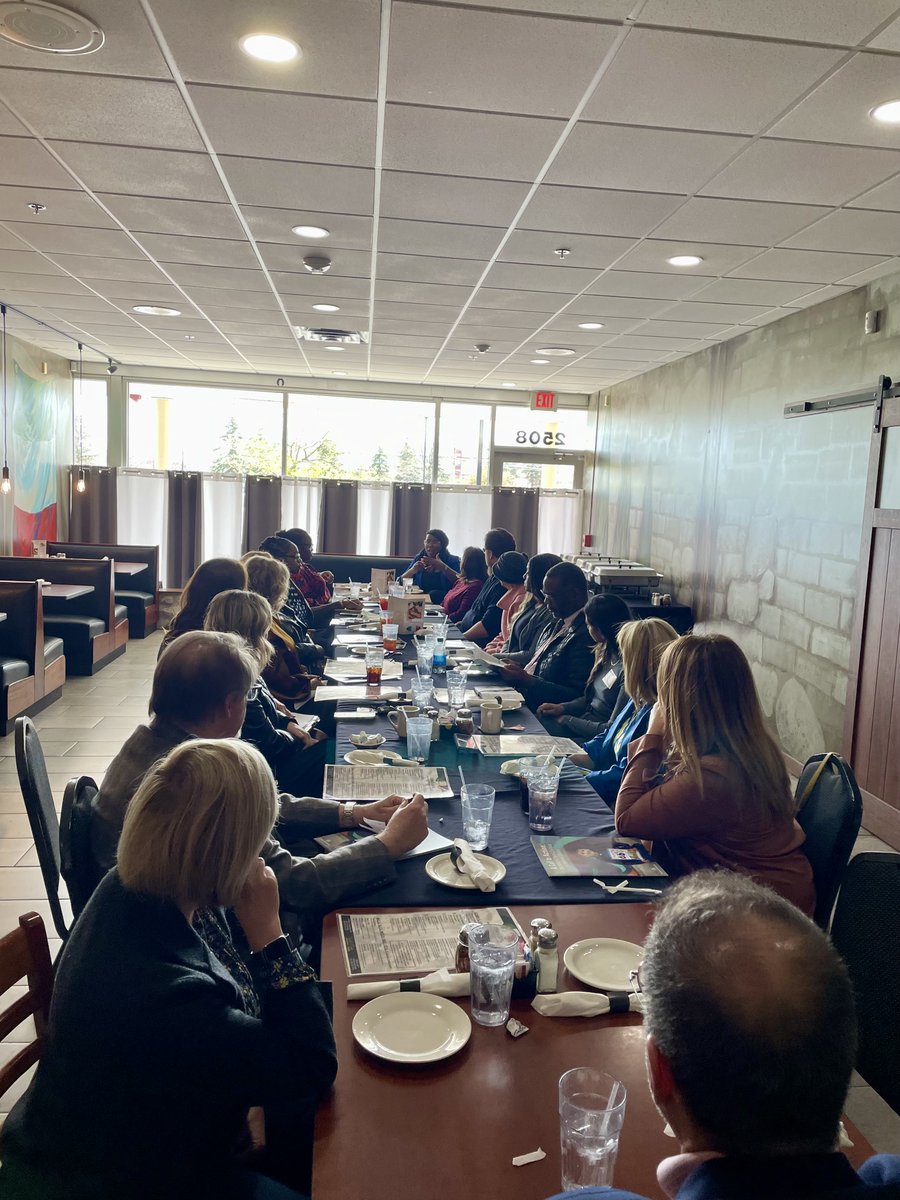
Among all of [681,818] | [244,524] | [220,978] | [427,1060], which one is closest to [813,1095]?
[427,1060]

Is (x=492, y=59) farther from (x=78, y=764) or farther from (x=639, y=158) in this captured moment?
(x=78, y=764)

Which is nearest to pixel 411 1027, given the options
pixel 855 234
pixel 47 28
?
pixel 47 28

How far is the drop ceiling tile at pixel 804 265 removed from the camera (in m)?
4.17

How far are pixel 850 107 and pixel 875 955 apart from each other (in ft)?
8.07

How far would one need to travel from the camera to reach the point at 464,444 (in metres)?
10.9

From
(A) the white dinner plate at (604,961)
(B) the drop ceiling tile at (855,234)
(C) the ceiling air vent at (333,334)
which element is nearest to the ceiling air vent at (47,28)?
(A) the white dinner plate at (604,961)

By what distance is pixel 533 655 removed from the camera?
497 centimetres

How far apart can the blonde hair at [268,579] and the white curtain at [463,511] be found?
6.32 m

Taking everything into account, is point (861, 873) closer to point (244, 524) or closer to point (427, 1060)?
point (427, 1060)

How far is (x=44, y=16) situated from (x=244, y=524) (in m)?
8.26

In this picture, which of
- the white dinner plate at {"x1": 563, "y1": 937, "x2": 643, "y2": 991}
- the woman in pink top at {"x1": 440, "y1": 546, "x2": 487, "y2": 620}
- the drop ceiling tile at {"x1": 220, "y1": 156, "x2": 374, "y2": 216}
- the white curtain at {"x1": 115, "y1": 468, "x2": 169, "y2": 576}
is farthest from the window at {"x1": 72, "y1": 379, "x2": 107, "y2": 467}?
the white dinner plate at {"x1": 563, "y1": 937, "x2": 643, "y2": 991}

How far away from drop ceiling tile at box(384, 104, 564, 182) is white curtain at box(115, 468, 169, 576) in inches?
309

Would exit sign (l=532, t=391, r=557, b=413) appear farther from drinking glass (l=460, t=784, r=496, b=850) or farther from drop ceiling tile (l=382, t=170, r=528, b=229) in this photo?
drinking glass (l=460, t=784, r=496, b=850)

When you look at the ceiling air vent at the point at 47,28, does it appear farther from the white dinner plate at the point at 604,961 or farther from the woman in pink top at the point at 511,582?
the woman in pink top at the point at 511,582
